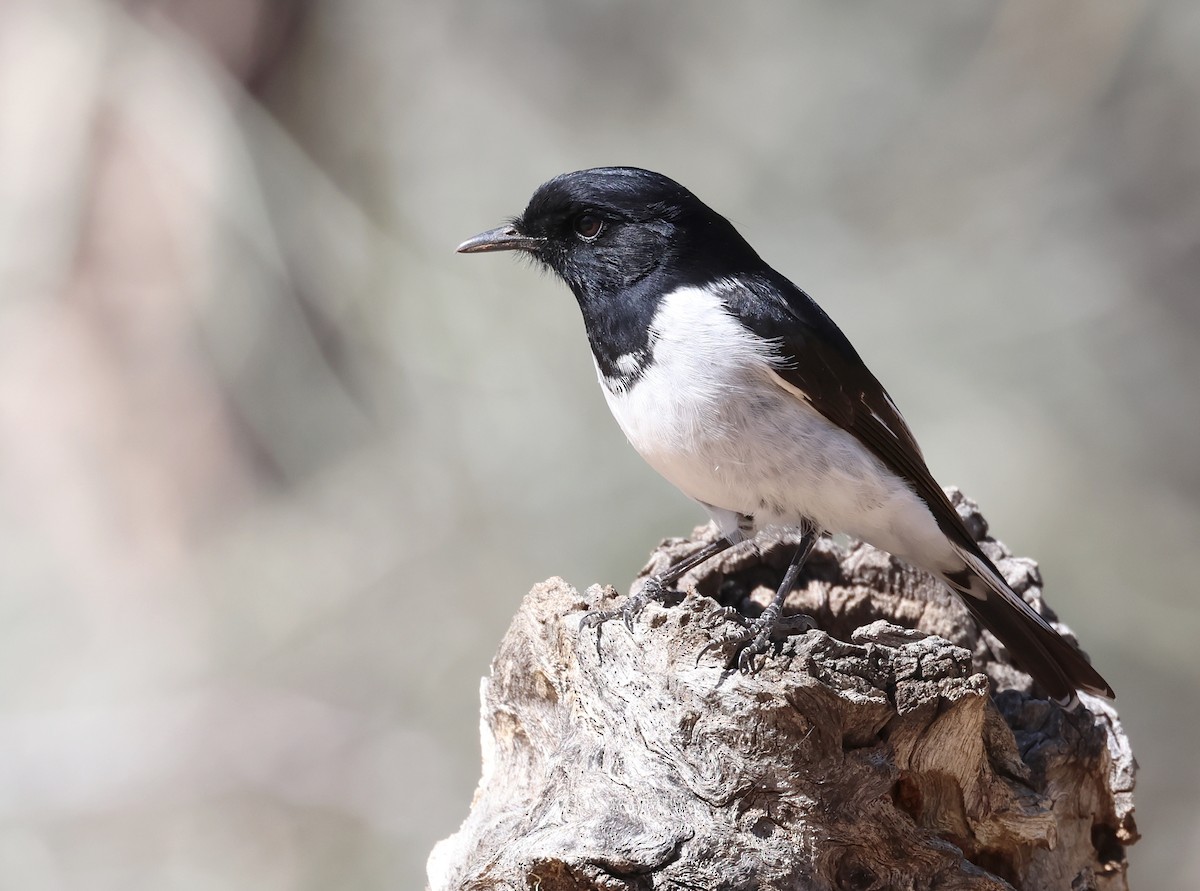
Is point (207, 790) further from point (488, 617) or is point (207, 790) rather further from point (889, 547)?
point (889, 547)

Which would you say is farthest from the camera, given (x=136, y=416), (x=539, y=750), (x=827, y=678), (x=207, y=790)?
(x=136, y=416)

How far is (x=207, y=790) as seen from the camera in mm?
4344

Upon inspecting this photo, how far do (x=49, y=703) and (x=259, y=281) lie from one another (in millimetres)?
1903

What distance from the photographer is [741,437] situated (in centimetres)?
219

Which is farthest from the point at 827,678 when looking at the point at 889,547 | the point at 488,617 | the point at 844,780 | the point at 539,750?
the point at 488,617

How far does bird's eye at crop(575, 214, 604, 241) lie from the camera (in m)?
2.42

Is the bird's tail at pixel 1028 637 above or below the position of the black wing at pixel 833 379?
below

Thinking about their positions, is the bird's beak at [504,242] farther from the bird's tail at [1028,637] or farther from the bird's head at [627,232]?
the bird's tail at [1028,637]

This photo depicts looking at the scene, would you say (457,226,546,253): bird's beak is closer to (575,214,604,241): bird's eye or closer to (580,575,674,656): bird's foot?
(575,214,604,241): bird's eye

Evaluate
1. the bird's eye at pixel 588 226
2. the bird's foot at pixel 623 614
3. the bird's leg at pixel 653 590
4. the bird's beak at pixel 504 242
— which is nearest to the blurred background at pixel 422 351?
the bird's leg at pixel 653 590

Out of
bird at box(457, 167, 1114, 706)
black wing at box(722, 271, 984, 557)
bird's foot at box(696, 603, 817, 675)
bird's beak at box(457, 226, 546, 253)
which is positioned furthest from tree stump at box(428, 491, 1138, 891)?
bird's beak at box(457, 226, 546, 253)

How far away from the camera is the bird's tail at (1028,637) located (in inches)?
91.4

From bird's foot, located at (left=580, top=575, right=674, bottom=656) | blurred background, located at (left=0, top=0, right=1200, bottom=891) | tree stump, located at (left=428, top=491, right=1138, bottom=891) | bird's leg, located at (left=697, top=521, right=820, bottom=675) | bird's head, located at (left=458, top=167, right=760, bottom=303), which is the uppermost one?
blurred background, located at (left=0, top=0, right=1200, bottom=891)

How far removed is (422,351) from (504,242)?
6.72 feet
